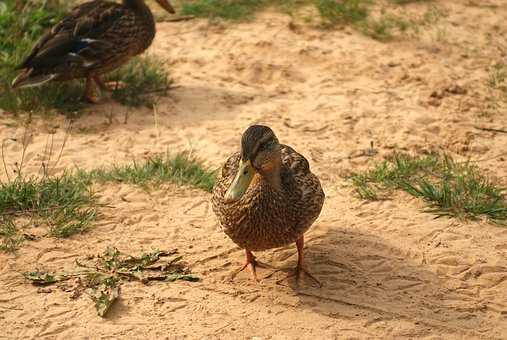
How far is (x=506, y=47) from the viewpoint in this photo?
8375 mm

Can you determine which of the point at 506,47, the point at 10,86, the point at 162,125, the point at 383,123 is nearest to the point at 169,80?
the point at 162,125

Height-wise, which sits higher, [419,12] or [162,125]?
[419,12]

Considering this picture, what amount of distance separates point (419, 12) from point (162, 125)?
11.7ft

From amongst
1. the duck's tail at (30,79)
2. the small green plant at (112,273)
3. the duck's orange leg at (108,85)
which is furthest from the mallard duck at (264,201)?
the duck's orange leg at (108,85)

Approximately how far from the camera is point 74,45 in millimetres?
7234

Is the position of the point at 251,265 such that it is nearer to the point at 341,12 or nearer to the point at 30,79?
the point at 30,79

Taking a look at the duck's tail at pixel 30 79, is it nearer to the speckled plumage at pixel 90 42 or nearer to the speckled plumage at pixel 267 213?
the speckled plumage at pixel 90 42

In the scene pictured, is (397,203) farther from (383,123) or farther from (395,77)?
(395,77)

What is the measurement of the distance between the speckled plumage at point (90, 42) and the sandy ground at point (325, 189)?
413 mm

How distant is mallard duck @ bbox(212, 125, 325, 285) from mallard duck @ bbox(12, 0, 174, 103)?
2.92m

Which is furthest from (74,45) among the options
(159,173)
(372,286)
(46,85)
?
(372,286)

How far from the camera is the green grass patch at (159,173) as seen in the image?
605 centimetres

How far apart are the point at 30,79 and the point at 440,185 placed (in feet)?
12.2

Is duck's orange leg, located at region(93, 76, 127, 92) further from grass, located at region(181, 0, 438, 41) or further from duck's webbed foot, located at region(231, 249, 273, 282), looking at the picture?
duck's webbed foot, located at region(231, 249, 273, 282)
